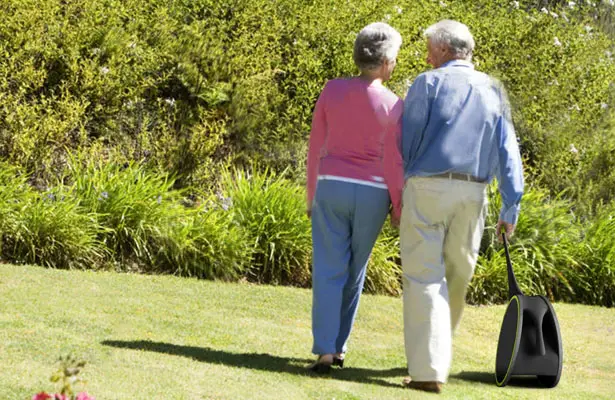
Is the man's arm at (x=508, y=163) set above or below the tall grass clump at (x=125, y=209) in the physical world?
above

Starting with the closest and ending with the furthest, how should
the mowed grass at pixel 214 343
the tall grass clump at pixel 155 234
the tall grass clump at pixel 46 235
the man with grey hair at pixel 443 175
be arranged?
the mowed grass at pixel 214 343 → the man with grey hair at pixel 443 175 → the tall grass clump at pixel 46 235 → the tall grass clump at pixel 155 234

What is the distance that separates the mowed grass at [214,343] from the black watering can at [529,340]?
0.15m

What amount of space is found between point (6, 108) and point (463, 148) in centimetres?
482

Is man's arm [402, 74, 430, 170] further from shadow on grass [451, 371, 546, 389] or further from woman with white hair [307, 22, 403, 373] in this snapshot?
shadow on grass [451, 371, 546, 389]

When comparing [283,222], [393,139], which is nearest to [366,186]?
[393,139]

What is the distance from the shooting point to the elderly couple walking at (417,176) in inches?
217

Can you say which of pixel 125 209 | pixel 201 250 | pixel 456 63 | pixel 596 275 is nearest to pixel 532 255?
pixel 596 275

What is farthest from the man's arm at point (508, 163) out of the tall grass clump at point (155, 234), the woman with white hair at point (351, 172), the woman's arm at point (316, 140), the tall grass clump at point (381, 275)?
the tall grass clump at point (155, 234)

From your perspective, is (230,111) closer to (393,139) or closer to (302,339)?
(302,339)

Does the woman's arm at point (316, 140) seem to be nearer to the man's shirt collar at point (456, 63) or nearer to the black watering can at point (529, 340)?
the man's shirt collar at point (456, 63)

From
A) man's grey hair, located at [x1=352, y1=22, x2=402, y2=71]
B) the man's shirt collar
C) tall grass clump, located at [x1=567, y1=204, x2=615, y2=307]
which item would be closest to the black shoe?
man's grey hair, located at [x1=352, y1=22, x2=402, y2=71]

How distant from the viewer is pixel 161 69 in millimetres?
10047

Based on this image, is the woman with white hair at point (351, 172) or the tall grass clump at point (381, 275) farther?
the tall grass clump at point (381, 275)

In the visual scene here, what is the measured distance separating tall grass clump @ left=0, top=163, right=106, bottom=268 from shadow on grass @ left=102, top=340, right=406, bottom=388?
212 centimetres
